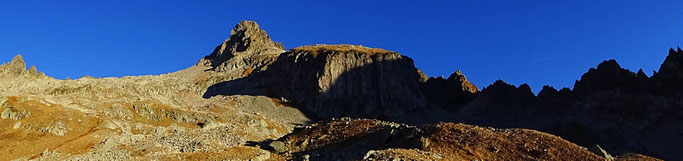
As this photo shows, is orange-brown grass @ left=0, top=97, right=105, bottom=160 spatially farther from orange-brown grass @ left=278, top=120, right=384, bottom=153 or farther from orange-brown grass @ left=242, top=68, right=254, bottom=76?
orange-brown grass @ left=242, top=68, right=254, bottom=76

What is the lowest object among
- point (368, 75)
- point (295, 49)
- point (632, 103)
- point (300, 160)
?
point (300, 160)

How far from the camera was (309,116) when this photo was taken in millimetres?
148250

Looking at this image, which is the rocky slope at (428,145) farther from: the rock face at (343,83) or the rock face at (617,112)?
the rock face at (617,112)

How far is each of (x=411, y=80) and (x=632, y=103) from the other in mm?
89112

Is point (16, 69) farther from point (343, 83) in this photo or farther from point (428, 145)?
point (428, 145)

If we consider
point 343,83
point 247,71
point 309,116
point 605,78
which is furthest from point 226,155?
point 605,78

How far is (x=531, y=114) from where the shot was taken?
197 m

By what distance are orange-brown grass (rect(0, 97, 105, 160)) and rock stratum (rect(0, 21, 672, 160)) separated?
21 cm

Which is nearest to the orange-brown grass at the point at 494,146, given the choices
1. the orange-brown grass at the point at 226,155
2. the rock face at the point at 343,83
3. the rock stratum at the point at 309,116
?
the rock stratum at the point at 309,116

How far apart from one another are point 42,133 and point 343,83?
120 metres

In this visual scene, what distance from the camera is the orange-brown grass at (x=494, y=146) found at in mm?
29344

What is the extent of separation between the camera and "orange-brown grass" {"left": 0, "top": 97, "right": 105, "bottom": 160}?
49297 mm

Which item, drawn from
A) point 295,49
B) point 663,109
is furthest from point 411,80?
point 663,109

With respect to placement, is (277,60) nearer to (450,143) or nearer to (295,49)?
(295,49)
